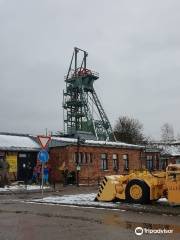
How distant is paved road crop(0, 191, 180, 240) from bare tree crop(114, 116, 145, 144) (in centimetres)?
6771

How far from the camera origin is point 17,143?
4200 cm

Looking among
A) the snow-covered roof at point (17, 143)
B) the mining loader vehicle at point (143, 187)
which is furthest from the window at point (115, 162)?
the mining loader vehicle at point (143, 187)

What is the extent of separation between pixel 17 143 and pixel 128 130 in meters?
48.2

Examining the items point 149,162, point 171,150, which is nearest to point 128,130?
point 171,150

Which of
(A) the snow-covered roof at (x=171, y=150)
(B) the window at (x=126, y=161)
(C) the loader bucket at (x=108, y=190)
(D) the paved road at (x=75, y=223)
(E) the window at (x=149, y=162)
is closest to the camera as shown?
(D) the paved road at (x=75, y=223)

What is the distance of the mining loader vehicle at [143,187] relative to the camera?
1934cm

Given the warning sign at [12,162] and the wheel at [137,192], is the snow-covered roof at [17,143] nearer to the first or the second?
the warning sign at [12,162]

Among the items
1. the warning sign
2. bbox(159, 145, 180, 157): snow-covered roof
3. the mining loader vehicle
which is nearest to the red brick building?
the warning sign

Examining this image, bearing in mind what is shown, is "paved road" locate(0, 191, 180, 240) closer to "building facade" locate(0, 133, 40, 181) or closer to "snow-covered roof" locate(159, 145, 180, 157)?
"building facade" locate(0, 133, 40, 181)

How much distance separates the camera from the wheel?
20.2 meters

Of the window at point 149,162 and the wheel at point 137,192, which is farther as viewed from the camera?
the window at point 149,162

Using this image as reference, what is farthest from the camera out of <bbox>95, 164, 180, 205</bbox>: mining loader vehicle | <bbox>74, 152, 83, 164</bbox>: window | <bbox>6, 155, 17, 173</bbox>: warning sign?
<bbox>74, 152, 83, 164</bbox>: window

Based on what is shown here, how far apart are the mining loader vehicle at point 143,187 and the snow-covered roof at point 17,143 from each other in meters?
19.8

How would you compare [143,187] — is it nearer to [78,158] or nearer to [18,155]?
[18,155]
